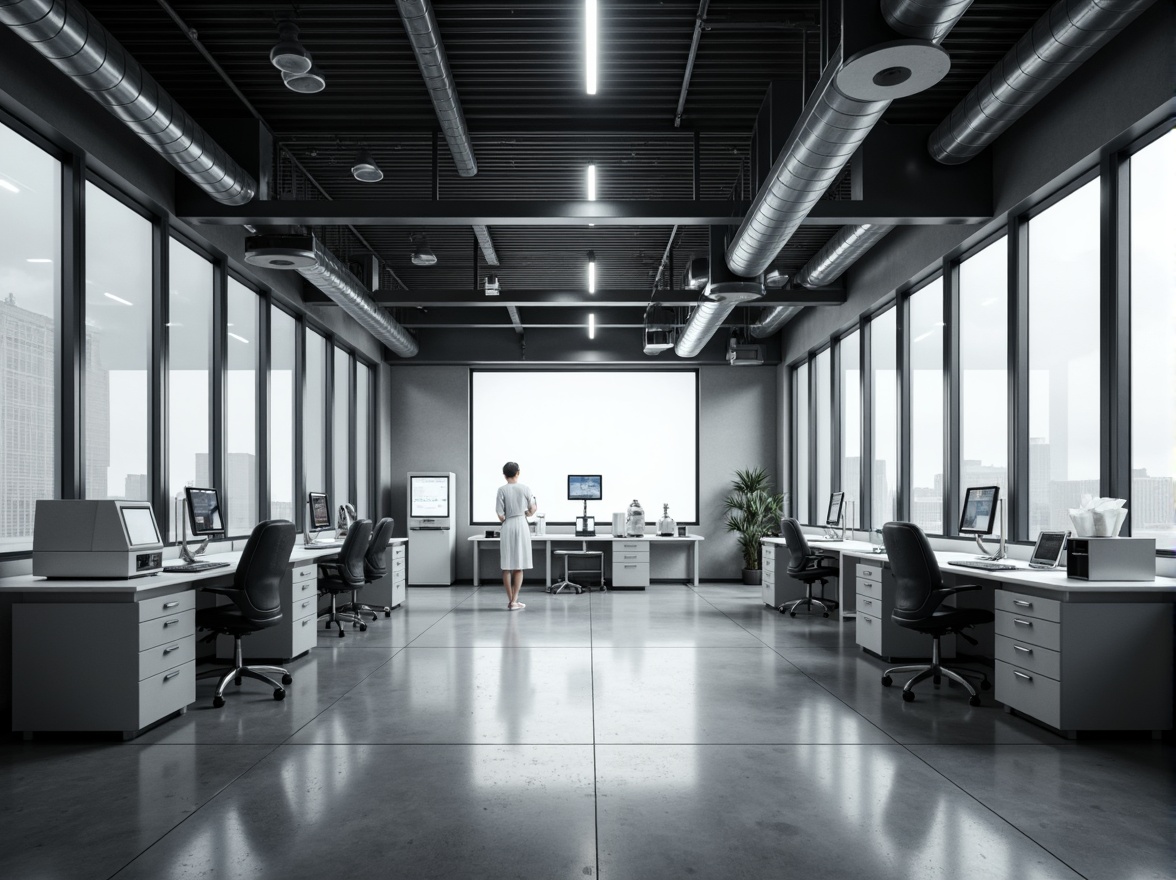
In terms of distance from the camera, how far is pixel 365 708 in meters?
4.75

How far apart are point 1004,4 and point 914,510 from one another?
455cm

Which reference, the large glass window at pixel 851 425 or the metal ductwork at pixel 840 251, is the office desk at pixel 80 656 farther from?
the large glass window at pixel 851 425

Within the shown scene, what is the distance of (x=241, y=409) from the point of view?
7562mm

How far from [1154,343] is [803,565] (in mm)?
4142

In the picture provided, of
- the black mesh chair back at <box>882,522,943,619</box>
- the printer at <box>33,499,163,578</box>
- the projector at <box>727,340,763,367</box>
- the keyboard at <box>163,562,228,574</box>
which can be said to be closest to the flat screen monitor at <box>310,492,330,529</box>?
the keyboard at <box>163,562,228,574</box>

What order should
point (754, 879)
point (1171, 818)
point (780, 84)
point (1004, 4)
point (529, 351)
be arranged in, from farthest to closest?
point (529, 351)
point (780, 84)
point (1004, 4)
point (1171, 818)
point (754, 879)

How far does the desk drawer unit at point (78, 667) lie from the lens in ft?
13.5

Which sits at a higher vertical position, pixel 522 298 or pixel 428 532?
pixel 522 298

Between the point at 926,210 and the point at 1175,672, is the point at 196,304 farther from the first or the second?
the point at 1175,672

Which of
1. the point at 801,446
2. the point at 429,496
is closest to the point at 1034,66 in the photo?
the point at 801,446

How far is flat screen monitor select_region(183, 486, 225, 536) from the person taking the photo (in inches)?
218

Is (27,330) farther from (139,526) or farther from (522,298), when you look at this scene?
(522,298)

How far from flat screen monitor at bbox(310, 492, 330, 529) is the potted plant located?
20.1ft

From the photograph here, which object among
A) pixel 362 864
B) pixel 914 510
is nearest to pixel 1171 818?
pixel 362 864
